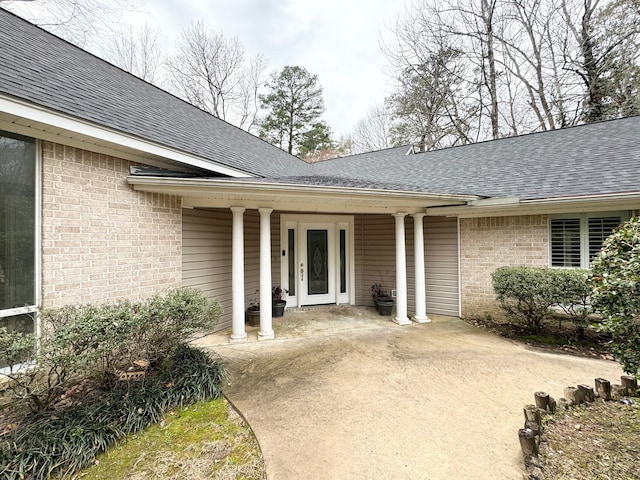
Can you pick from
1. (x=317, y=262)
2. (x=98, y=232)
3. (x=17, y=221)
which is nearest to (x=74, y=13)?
(x=98, y=232)

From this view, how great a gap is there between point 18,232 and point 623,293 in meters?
5.94

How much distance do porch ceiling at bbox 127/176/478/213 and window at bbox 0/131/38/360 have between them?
1132 millimetres

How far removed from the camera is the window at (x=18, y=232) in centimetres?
309

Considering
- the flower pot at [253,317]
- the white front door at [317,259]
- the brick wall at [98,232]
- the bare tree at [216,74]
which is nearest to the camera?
the brick wall at [98,232]

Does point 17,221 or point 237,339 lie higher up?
point 17,221

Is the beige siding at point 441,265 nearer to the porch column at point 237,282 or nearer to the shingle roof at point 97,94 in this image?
the shingle roof at point 97,94

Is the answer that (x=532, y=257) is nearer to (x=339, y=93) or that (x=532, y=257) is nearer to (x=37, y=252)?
(x=37, y=252)

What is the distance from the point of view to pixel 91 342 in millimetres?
2670

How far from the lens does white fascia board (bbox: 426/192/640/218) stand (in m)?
5.12

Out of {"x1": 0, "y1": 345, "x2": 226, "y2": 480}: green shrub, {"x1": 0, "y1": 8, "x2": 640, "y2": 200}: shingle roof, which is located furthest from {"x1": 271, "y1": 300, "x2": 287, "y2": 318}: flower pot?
{"x1": 0, "y1": 345, "x2": 226, "y2": 480}: green shrub

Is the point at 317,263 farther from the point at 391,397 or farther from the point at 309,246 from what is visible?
the point at 391,397

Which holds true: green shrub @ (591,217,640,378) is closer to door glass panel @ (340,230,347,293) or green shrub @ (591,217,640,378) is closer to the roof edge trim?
the roof edge trim

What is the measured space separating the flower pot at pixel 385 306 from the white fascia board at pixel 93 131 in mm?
4817

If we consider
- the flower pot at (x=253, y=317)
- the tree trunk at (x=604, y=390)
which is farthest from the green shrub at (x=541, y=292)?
the flower pot at (x=253, y=317)
